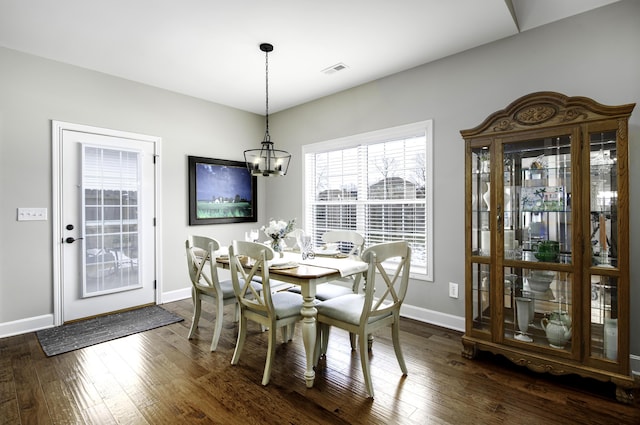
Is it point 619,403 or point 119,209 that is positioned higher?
point 119,209

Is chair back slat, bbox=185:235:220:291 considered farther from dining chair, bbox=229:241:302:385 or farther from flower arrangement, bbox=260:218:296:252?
flower arrangement, bbox=260:218:296:252

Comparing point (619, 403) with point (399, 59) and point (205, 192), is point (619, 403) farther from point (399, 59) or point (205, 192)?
point (205, 192)

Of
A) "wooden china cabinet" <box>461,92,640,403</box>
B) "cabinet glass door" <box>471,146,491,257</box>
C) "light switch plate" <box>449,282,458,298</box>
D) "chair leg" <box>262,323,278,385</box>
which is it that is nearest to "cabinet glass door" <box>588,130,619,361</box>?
"wooden china cabinet" <box>461,92,640,403</box>

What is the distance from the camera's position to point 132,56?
3.29 metres

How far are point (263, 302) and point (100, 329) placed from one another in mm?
2096

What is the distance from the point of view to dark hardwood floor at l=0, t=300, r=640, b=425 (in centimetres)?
191

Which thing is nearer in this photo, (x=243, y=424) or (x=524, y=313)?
(x=243, y=424)

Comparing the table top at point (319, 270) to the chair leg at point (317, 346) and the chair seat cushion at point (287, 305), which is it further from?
the chair leg at point (317, 346)

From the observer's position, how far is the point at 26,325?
10.6 feet

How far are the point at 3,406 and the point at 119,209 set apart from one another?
7.30ft

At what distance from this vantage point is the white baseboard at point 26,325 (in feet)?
10.2

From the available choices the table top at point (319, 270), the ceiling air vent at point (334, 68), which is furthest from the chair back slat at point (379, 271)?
the ceiling air vent at point (334, 68)

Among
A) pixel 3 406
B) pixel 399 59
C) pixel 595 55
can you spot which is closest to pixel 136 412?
pixel 3 406

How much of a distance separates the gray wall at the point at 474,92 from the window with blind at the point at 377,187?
4.8 inches
